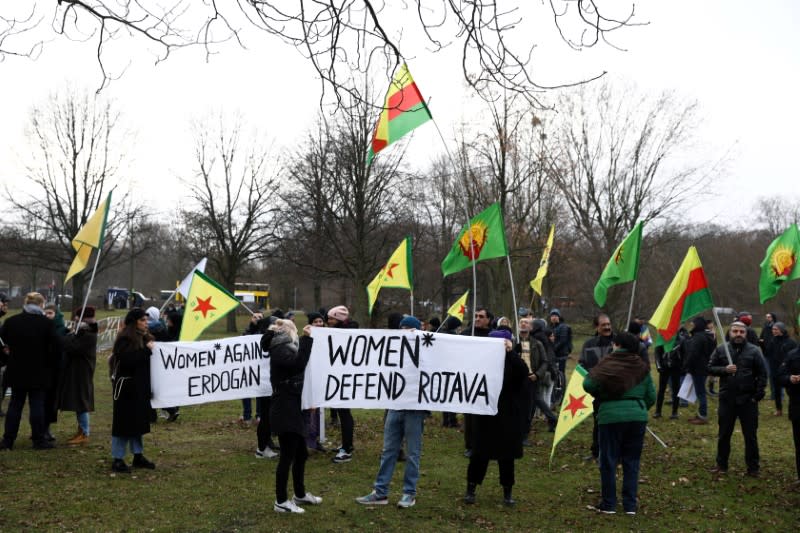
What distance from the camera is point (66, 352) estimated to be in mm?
10195

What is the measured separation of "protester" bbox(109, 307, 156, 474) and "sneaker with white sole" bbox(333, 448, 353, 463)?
241cm

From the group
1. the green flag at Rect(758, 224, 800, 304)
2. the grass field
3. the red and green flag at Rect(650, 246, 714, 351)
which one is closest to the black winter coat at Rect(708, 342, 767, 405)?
the red and green flag at Rect(650, 246, 714, 351)

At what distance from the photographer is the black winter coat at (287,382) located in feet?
22.6

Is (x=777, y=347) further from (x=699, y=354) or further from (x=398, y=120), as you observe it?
(x=398, y=120)

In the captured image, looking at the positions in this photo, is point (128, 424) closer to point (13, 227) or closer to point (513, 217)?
point (513, 217)

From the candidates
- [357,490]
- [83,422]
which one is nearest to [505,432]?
[357,490]

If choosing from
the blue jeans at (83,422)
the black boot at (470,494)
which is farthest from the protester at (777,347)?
the blue jeans at (83,422)

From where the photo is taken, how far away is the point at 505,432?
7.45 m

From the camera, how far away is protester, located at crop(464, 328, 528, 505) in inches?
293

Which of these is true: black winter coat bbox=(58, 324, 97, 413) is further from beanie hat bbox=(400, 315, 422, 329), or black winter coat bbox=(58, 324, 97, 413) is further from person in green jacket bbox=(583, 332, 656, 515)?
person in green jacket bbox=(583, 332, 656, 515)

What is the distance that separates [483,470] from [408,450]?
853mm

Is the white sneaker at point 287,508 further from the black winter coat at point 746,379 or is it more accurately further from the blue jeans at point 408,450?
the black winter coat at point 746,379

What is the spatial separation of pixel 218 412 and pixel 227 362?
5117 millimetres

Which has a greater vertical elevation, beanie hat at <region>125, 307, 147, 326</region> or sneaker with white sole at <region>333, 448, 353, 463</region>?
beanie hat at <region>125, 307, 147, 326</region>
